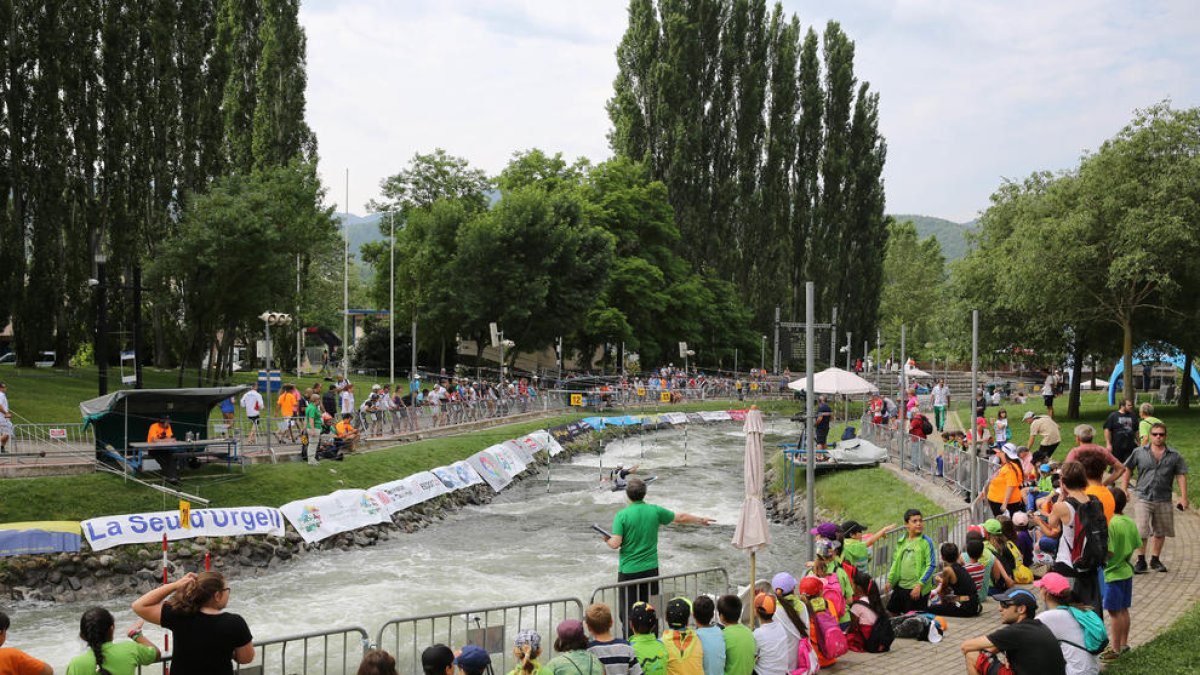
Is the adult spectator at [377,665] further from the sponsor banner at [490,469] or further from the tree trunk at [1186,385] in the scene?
the tree trunk at [1186,385]

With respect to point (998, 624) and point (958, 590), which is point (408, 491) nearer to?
point (958, 590)

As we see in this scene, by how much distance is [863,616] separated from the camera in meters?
10.4

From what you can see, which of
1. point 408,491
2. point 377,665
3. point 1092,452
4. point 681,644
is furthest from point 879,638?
point 408,491

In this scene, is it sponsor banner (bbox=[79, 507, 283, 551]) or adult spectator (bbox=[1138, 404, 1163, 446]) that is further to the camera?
sponsor banner (bbox=[79, 507, 283, 551])

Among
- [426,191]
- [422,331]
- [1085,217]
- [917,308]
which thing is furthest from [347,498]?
[917,308]

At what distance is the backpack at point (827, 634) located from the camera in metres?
9.70

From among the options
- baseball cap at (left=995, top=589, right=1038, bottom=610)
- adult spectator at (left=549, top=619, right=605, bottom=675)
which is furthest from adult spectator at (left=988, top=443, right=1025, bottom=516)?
adult spectator at (left=549, top=619, right=605, bottom=675)

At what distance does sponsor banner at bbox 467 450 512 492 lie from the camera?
31516 mm

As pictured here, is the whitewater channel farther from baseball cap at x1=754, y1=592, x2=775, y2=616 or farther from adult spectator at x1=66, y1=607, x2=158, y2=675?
baseball cap at x1=754, y1=592, x2=775, y2=616

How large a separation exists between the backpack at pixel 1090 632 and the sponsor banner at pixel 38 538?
18.3m

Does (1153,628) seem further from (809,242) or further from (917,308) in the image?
(917,308)

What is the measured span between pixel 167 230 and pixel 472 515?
24.5 metres

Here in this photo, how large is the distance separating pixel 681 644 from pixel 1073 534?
4.05 m

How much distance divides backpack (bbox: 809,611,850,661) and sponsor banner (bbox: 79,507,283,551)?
15071 mm
